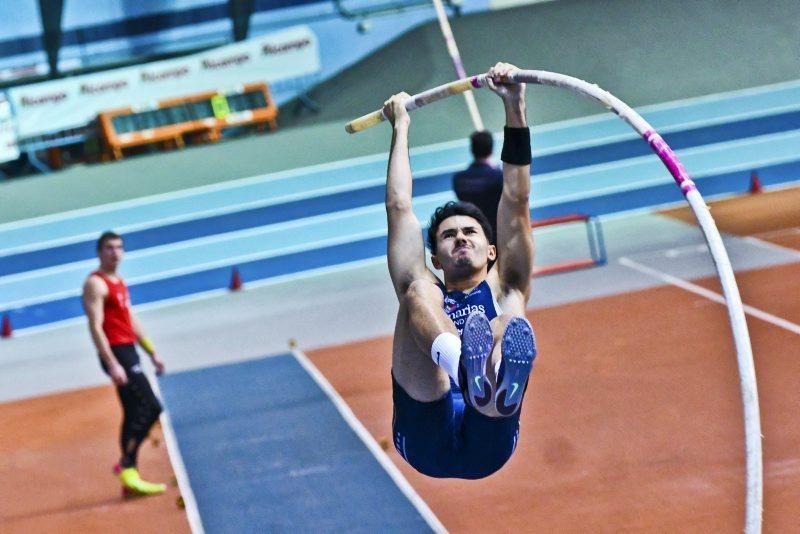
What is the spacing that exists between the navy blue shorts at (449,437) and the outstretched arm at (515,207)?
0.62 metres

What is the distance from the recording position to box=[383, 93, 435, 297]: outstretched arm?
Answer: 5.79 m

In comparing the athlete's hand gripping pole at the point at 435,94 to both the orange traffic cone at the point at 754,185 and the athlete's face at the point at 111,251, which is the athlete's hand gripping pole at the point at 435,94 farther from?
the orange traffic cone at the point at 754,185

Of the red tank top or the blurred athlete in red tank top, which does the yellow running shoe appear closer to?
the blurred athlete in red tank top

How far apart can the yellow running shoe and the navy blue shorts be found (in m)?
3.70

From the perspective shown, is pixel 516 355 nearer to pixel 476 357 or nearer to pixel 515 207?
pixel 476 357

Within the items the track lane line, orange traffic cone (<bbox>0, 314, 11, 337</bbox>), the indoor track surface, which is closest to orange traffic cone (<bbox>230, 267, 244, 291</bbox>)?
the indoor track surface

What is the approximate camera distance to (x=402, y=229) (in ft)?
19.1

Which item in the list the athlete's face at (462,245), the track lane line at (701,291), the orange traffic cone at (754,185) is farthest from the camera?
the orange traffic cone at (754,185)

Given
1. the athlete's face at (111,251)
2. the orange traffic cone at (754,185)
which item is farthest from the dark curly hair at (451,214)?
the orange traffic cone at (754,185)

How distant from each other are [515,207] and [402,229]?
52 cm

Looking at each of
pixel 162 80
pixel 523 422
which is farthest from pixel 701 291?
pixel 162 80

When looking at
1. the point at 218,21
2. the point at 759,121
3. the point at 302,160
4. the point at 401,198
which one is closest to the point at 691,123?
the point at 759,121

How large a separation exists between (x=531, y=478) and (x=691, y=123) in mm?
11081

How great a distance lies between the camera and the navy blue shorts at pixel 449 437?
5.53 m
